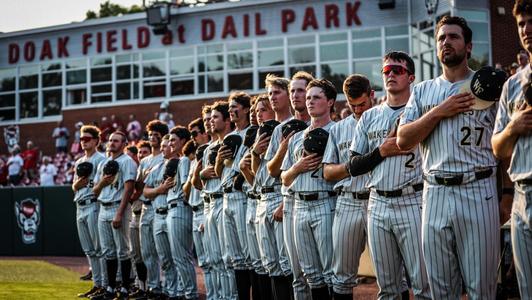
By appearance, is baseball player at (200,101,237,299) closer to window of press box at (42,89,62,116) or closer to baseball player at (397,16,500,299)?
baseball player at (397,16,500,299)

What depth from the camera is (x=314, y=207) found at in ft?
21.9

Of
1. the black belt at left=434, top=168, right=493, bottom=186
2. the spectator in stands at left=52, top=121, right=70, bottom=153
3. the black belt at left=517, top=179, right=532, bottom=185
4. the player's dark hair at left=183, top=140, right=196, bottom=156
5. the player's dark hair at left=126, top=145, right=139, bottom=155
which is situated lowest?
the black belt at left=517, top=179, right=532, bottom=185

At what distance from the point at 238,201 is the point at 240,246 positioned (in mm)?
539

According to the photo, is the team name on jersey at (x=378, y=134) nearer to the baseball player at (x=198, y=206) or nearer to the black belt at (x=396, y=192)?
the black belt at (x=396, y=192)

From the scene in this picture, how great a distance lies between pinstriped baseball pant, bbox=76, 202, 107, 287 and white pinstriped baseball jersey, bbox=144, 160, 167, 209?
1240mm

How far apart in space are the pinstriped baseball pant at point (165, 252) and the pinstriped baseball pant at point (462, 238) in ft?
21.1

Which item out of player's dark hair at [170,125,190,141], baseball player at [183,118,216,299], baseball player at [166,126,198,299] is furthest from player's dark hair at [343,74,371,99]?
player's dark hair at [170,125,190,141]

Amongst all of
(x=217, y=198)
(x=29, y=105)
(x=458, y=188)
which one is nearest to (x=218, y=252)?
(x=217, y=198)

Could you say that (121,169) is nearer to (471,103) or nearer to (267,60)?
(471,103)

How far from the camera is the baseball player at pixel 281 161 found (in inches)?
273

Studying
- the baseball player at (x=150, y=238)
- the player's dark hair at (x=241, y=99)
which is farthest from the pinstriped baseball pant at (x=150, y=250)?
the player's dark hair at (x=241, y=99)

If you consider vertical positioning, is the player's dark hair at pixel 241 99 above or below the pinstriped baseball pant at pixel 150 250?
above

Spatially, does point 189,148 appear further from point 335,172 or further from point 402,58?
point 402,58

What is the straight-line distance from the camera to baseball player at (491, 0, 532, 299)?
407cm
